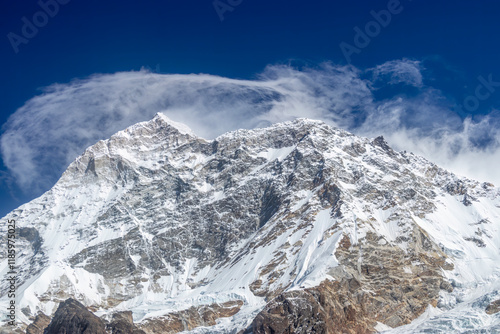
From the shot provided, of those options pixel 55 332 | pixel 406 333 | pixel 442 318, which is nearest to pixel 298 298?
pixel 406 333

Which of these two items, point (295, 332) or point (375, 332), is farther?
point (375, 332)

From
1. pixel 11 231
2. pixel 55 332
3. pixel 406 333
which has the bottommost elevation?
pixel 406 333

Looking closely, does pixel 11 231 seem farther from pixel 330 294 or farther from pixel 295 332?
pixel 330 294

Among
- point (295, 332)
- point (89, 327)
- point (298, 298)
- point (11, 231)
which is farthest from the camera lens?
point (89, 327)

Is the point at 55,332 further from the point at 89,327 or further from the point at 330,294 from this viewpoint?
the point at 330,294

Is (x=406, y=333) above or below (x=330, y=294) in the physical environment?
below

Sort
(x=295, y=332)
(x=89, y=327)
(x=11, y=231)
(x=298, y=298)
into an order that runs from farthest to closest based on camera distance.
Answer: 1. (x=89, y=327)
2. (x=298, y=298)
3. (x=295, y=332)
4. (x=11, y=231)

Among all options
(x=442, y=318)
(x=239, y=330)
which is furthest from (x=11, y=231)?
(x=442, y=318)

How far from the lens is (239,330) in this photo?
7761 inches

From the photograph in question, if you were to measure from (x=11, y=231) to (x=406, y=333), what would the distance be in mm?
124786

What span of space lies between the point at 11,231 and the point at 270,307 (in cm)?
8237

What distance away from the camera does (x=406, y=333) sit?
631ft

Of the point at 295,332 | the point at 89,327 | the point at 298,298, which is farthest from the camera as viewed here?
the point at 89,327

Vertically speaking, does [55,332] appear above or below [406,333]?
above
